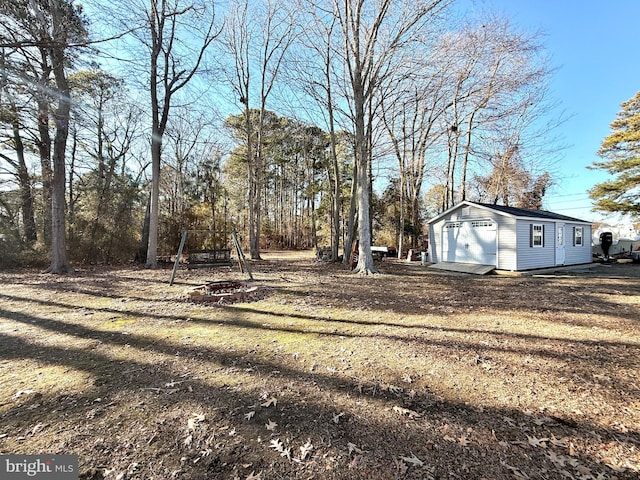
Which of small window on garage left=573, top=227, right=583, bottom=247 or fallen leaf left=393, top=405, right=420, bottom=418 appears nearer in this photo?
fallen leaf left=393, top=405, right=420, bottom=418

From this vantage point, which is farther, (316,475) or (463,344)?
(463,344)

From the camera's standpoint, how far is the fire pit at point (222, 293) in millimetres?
6160

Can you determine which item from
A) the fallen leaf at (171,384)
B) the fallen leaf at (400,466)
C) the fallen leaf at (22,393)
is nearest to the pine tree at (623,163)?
the fallen leaf at (400,466)

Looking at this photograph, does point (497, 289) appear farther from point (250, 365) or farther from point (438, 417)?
point (250, 365)

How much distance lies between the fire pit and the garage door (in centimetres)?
982

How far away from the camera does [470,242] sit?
495 inches

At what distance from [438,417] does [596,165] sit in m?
25.1

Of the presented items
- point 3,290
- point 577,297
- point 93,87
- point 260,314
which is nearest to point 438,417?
point 260,314

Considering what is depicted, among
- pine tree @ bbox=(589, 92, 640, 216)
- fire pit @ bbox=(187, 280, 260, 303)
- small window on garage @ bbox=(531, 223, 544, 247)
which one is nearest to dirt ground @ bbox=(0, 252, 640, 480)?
fire pit @ bbox=(187, 280, 260, 303)

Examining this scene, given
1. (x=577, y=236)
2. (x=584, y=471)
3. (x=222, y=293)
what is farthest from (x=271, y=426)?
Result: (x=577, y=236)

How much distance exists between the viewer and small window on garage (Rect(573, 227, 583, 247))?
13834 mm

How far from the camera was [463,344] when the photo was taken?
3855mm

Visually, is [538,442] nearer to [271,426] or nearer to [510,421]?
[510,421]

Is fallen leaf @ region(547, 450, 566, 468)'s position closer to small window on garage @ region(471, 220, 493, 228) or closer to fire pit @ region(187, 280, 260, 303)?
fire pit @ region(187, 280, 260, 303)
